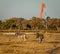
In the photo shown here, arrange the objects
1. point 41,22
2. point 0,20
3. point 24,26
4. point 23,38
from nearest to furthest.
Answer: point 23,38 → point 24,26 → point 41,22 → point 0,20

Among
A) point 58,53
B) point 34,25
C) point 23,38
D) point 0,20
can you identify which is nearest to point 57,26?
point 34,25

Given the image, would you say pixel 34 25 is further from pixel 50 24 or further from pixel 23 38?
pixel 23 38

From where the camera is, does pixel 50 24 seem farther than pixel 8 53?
Yes

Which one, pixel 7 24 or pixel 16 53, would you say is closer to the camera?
pixel 16 53

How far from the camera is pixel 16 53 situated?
22.0m

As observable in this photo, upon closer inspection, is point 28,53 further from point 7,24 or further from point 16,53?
point 7,24

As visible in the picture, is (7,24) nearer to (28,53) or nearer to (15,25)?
(15,25)

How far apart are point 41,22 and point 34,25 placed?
638 cm

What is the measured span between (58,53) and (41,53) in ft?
5.25

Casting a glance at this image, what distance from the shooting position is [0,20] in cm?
14912

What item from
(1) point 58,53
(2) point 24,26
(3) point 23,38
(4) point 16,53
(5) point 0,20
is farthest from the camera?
(5) point 0,20

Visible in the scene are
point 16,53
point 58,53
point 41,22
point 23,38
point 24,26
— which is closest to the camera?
point 16,53

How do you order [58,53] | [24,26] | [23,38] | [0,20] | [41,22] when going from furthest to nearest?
[0,20] < [41,22] < [24,26] < [23,38] < [58,53]

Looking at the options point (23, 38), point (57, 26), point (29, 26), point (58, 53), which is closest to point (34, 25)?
point (29, 26)
